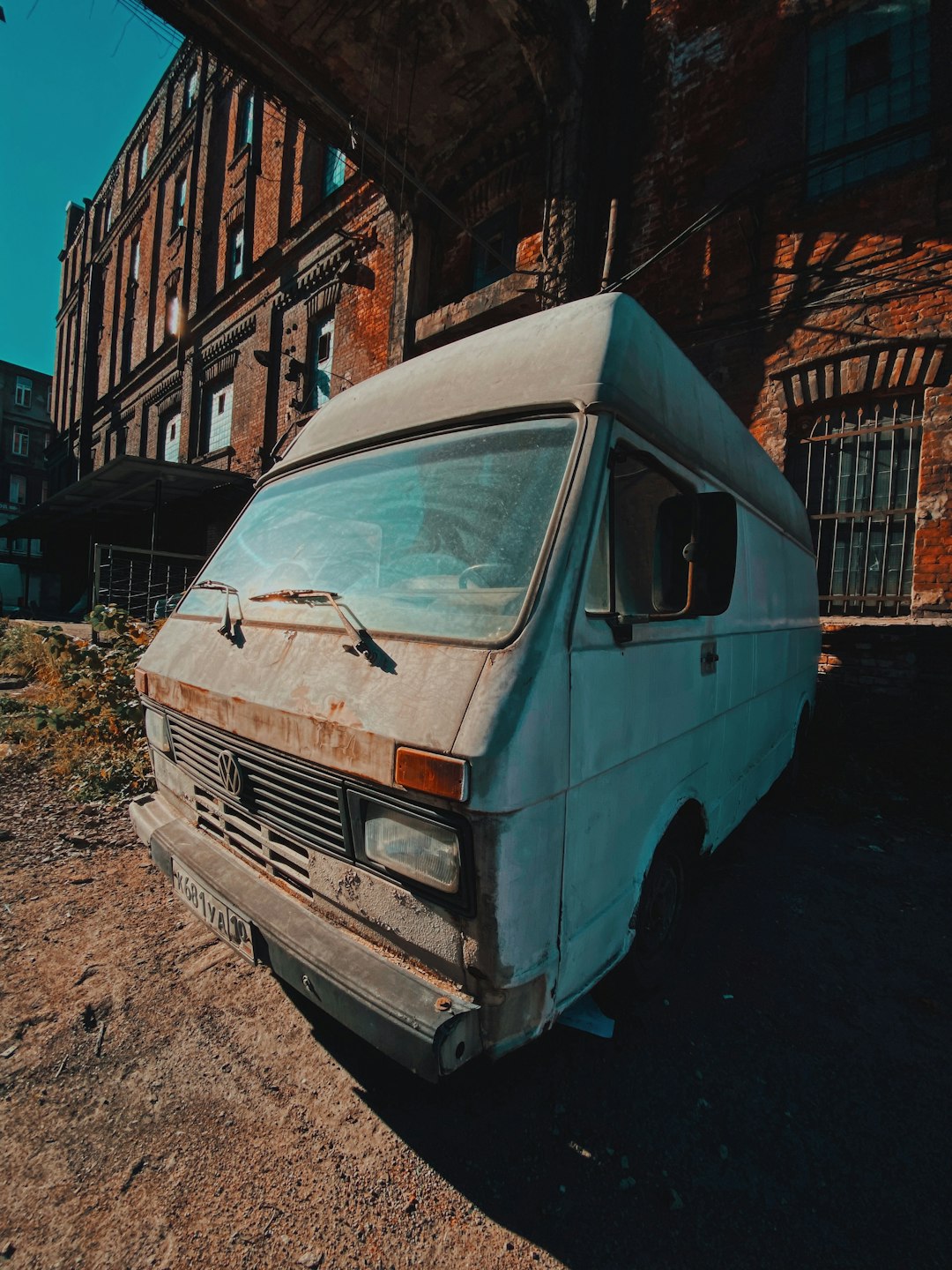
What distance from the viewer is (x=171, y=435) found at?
19.2 meters

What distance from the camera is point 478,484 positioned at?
6.97 feet

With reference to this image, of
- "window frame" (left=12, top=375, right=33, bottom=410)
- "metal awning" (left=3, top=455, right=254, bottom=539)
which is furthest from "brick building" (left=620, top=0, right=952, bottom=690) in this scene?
"window frame" (left=12, top=375, right=33, bottom=410)

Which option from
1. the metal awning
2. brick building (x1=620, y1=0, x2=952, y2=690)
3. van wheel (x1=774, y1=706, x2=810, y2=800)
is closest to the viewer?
van wheel (x1=774, y1=706, x2=810, y2=800)

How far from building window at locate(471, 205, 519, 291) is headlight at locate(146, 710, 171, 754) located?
9.02m

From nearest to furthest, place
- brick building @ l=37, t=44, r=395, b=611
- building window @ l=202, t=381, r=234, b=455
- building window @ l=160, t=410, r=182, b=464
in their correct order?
brick building @ l=37, t=44, r=395, b=611
building window @ l=202, t=381, r=234, b=455
building window @ l=160, t=410, r=182, b=464

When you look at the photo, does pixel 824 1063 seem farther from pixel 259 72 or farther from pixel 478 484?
pixel 259 72

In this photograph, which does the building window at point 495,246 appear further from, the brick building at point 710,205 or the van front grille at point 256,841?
the van front grille at point 256,841

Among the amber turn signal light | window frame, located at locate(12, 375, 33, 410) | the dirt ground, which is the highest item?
window frame, located at locate(12, 375, 33, 410)

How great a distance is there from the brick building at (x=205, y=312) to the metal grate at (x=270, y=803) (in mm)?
7426

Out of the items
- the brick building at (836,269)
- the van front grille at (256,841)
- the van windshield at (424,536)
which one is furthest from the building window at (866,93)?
the van front grille at (256,841)

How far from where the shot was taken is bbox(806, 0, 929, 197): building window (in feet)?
20.8

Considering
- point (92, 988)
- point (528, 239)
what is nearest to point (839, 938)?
point (92, 988)

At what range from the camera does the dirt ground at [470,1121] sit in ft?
5.46

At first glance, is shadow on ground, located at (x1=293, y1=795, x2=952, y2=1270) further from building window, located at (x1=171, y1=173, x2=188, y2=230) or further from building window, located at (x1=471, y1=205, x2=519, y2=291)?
building window, located at (x1=171, y1=173, x2=188, y2=230)
